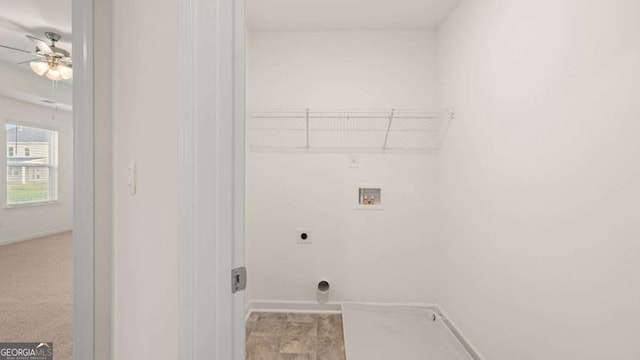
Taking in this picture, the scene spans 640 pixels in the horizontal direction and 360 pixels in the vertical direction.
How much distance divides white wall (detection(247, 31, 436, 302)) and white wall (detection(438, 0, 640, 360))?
50 cm

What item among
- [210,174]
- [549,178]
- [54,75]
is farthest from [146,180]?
[549,178]

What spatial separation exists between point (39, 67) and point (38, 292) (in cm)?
72

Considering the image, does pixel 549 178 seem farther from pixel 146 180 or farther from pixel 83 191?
pixel 83 191

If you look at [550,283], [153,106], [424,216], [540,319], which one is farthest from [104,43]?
[424,216]

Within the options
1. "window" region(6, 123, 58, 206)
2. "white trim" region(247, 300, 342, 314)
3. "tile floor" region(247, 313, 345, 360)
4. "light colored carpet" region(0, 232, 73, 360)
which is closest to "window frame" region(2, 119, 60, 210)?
"window" region(6, 123, 58, 206)

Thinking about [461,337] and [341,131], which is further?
[341,131]

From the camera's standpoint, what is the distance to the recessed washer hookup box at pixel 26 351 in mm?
876

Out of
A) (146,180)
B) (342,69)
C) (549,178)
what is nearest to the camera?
(146,180)

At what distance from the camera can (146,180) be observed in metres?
0.82

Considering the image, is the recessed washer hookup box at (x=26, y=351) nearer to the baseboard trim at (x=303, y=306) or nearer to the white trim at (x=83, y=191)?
the white trim at (x=83, y=191)

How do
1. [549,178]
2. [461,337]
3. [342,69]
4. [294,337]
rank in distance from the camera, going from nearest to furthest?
[549,178] < [461,337] < [294,337] < [342,69]

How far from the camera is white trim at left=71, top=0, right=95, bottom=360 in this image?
879 mm

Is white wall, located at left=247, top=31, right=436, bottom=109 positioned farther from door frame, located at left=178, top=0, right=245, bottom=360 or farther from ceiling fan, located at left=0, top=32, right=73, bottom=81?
door frame, located at left=178, top=0, right=245, bottom=360

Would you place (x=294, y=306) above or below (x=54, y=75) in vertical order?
below
